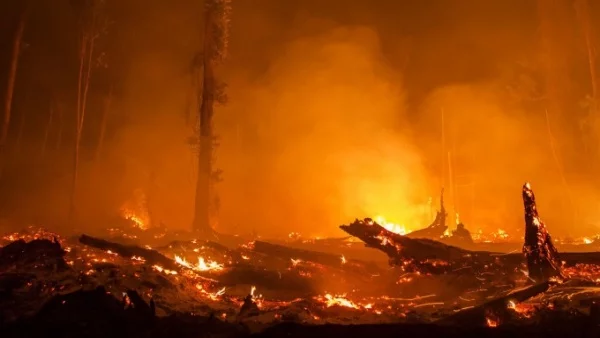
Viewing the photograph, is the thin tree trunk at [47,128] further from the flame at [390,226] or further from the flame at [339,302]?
the flame at [339,302]

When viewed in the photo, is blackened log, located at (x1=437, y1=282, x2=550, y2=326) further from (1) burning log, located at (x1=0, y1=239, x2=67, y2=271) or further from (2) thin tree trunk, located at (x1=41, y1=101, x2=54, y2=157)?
(2) thin tree trunk, located at (x1=41, y1=101, x2=54, y2=157)

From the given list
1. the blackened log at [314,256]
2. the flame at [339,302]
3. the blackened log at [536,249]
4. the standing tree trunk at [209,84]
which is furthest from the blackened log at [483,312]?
the standing tree trunk at [209,84]

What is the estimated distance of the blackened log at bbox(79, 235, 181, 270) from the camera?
31.2 ft

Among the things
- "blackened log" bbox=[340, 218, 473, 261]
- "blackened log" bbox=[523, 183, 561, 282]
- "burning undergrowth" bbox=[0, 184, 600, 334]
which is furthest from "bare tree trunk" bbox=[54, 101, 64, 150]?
"blackened log" bbox=[523, 183, 561, 282]

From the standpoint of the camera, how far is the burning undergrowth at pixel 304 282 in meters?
7.12

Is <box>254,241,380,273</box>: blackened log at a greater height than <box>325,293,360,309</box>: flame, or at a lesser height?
greater

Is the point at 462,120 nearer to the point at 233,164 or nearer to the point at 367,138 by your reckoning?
the point at 367,138

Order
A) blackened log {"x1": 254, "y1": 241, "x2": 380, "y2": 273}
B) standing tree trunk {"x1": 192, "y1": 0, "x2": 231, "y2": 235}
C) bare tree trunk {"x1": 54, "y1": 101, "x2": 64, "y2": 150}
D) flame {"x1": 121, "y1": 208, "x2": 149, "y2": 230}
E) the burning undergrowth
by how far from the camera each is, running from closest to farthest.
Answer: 1. the burning undergrowth
2. blackened log {"x1": 254, "y1": 241, "x2": 380, "y2": 273}
3. standing tree trunk {"x1": 192, "y1": 0, "x2": 231, "y2": 235}
4. flame {"x1": 121, "y1": 208, "x2": 149, "y2": 230}
5. bare tree trunk {"x1": 54, "y1": 101, "x2": 64, "y2": 150}

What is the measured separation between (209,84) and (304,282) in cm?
1287

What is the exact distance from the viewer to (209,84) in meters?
20.5

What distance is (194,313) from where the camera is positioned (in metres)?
7.21

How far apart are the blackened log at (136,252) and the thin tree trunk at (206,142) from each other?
9455 millimetres

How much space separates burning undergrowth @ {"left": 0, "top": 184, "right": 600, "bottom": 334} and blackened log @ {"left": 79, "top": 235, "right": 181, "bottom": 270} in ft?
0.06

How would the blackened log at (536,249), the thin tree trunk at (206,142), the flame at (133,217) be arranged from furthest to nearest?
1. the flame at (133,217)
2. the thin tree trunk at (206,142)
3. the blackened log at (536,249)
